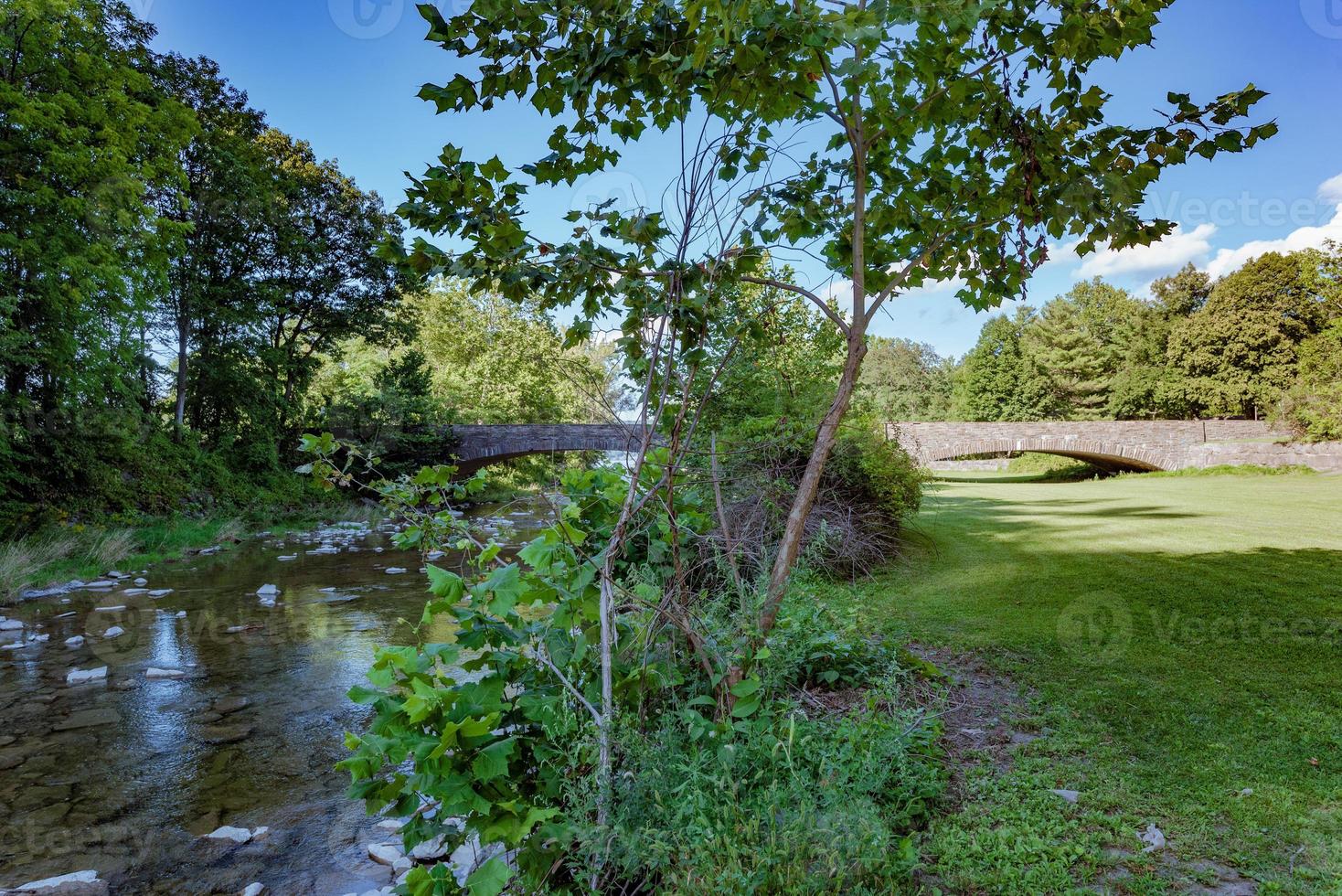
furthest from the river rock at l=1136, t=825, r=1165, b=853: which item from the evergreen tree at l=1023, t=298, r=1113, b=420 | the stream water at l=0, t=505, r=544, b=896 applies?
the evergreen tree at l=1023, t=298, r=1113, b=420

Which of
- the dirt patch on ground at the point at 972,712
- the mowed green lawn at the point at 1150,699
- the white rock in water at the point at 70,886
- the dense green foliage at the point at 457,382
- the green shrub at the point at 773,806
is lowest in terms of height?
the white rock in water at the point at 70,886

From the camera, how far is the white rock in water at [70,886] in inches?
106

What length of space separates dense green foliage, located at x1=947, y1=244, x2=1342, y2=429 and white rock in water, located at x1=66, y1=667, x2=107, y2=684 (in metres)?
31.9

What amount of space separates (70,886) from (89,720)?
2.31 metres

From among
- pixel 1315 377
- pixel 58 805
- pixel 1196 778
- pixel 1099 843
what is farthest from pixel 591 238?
pixel 1315 377

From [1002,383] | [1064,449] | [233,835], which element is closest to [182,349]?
[233,835]

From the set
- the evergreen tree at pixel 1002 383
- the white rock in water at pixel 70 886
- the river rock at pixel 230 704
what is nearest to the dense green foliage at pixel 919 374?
the evergreen tree at pixel 1002 383

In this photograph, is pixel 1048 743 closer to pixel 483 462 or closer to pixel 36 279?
pixel 36 279

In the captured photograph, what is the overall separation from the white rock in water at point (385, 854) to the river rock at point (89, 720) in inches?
114

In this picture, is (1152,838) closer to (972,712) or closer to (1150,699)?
(972,712)

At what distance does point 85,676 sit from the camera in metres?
5.28

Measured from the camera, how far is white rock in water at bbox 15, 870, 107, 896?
2.70 meters

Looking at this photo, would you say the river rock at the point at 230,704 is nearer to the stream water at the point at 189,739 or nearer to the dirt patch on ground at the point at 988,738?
the stream water at the point at 189,739

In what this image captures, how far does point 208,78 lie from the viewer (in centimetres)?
1708
